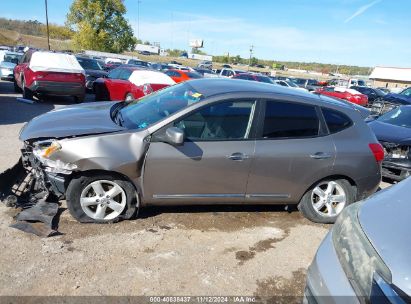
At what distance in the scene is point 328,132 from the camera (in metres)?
4.48

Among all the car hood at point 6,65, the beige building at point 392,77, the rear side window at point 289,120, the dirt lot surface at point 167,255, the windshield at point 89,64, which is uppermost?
the rear side window at point 289,120

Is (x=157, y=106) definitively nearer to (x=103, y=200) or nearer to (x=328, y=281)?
(x=103, y=200)

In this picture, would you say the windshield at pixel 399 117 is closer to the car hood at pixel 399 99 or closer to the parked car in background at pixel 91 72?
the car hood at pixel 399 99

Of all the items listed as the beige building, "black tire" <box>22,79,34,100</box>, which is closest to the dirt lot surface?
"black tire" <box>22,79,34,100</box>

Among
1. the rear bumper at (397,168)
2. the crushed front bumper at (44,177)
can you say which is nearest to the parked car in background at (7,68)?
the crushed front bumper at (44,177)

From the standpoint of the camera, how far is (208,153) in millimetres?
4000

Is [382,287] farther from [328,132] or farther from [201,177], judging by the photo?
[328,132]

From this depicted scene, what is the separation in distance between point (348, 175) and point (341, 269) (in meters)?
2.62

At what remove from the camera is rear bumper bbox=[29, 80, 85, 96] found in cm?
1116

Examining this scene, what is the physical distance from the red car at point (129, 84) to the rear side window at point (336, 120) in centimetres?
762

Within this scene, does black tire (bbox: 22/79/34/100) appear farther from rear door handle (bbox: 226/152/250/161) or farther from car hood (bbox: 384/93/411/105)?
car hood (bbox: 384/93/411/105)

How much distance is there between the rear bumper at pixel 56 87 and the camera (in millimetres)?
11164

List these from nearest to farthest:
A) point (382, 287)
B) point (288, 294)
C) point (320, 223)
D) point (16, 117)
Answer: point (382, 287)
point (288, 294)
point (320, 223)
point (16, 117)

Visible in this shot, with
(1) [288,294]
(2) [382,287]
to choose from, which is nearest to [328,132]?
(1) [288,294]
